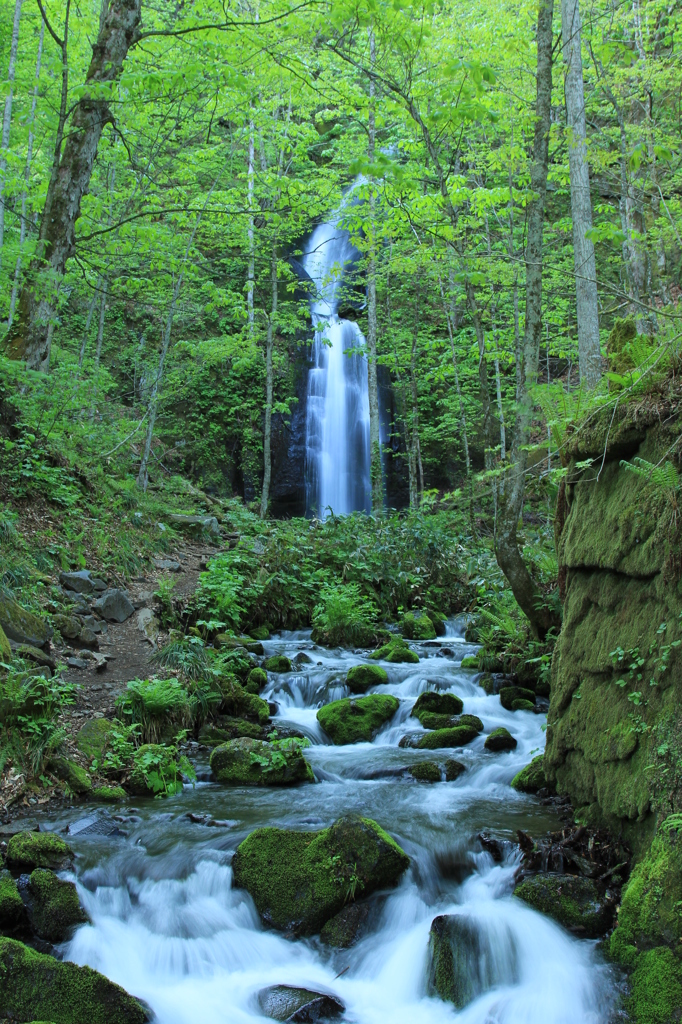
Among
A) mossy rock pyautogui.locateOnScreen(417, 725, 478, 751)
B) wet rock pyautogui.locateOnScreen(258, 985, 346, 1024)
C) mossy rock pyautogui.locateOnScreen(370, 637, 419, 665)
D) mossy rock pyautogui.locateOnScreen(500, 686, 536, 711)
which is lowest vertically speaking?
wet rock pyautogui.locateOnScreen(258, 985, 346, 1024)

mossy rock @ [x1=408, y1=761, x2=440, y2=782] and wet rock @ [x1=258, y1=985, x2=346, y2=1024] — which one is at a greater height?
mossy rock @ [x1=408, y1=761, x2=440, y2=782]

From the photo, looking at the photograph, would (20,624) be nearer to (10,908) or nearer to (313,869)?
(10,908)

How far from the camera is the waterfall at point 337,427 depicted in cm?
1995

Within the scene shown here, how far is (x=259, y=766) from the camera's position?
591cm

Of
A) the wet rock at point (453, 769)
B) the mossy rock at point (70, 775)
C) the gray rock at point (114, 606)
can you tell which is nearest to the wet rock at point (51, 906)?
the mossy rock at point (70, 775)

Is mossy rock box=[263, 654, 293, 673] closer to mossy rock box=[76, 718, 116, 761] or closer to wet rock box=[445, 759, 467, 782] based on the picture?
mossy rock box=[76, 718, 116, 761]

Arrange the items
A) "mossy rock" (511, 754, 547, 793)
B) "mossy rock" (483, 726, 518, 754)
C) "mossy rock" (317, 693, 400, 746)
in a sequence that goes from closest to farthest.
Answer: "mossy rock" (511, 754, 547, 793) < "mossy rock" (483, 726, 518, 754) < "mossy rock" (317, 693, 400, 746)

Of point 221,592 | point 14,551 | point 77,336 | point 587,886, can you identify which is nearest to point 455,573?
point 221,592

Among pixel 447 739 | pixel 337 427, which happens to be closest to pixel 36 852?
pixel 447 739

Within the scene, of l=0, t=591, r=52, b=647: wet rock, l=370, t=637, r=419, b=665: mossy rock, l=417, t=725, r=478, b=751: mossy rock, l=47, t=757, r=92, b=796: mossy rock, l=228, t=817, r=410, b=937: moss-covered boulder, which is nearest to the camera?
l=228, t=817, r=410, b=937: moss-covered boulder

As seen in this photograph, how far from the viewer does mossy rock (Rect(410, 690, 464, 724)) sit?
23.4 feet

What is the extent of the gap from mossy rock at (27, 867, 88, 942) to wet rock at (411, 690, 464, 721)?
156 inches

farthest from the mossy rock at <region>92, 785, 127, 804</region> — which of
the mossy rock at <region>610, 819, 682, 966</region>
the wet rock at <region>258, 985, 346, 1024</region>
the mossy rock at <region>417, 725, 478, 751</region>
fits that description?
the mossy rock at <region>610, 819, 682, 966</region>

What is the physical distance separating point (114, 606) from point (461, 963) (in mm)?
5614
